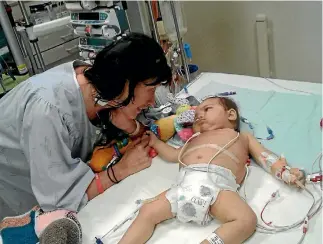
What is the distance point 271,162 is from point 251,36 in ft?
4.92

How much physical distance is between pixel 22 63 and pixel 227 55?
1569mm

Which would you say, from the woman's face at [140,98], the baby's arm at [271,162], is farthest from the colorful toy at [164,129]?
the baby's arm at [271,162]

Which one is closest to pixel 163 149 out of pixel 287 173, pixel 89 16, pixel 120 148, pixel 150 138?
pixel 150 138

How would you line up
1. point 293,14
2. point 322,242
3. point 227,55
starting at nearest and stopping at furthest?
point 322,242 < point 293,14 < point 227,55

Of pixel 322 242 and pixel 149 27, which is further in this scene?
pixel 149 27

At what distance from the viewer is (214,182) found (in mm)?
1292

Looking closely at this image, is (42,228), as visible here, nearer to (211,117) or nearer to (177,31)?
(211,117)

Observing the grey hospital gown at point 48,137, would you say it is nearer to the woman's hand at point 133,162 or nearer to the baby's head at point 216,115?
the woman's hand at point 133,162

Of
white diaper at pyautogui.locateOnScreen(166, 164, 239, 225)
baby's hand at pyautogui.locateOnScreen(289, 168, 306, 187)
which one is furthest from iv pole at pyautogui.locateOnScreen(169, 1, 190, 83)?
baby's hand at pyautogui.locateOnScreen(289, 168, 306, 187)

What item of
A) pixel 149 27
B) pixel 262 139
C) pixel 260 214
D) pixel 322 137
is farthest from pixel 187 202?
pixel 149 27

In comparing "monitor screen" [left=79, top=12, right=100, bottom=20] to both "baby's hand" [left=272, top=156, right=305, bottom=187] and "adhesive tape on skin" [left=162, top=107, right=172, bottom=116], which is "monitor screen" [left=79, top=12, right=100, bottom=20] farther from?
"baby's hand" [left=272, top=156, right=305, bottom=187]

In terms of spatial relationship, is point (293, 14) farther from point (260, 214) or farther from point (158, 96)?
point (260, 214)

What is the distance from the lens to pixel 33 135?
1.30 meters

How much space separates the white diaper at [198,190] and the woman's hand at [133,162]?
0.28m
